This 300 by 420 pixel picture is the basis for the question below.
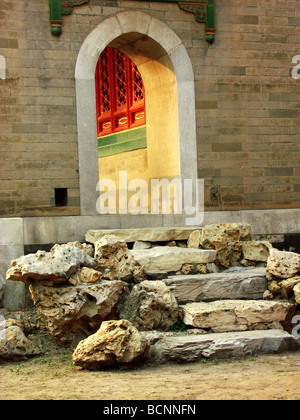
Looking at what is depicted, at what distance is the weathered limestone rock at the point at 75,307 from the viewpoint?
642 centimetres

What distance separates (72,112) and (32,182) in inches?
44.7

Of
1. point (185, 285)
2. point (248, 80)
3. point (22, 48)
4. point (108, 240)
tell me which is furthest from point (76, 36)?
point (185, 285)

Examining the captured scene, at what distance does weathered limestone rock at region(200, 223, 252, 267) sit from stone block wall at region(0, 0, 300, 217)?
1503 millimetres

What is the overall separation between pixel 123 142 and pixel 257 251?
5237 mm

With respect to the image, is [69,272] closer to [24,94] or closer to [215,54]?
[24,94]

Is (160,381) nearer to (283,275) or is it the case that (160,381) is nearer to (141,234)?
(283,275)

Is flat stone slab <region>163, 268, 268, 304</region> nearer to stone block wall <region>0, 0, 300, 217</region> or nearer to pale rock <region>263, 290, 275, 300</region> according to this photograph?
pale rock <region>263, 290, 275, 300</region>

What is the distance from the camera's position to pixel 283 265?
7.07 m

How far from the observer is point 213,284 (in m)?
7.05

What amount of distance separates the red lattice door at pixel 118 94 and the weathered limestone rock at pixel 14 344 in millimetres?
6291

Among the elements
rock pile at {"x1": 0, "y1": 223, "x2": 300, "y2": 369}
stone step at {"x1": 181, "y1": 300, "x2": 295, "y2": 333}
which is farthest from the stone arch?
stone step at {"x1": 181, "y1": 300, "x2": 295, "y2": 333}

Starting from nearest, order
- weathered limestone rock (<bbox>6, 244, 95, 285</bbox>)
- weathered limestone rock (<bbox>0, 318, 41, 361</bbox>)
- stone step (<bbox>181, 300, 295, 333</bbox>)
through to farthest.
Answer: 1. weathered limestone rock (<bbox>0, 318, 41, 361</bbox>)
2. weathered limestone rock (<bbox>6, 244, 95, 285</bbox>)
3. stone step (<bbox>181, 300, 295, 333</bbox>)

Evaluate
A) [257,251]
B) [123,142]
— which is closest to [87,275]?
[257,251]

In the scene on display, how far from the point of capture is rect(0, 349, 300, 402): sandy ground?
4.93 metres
